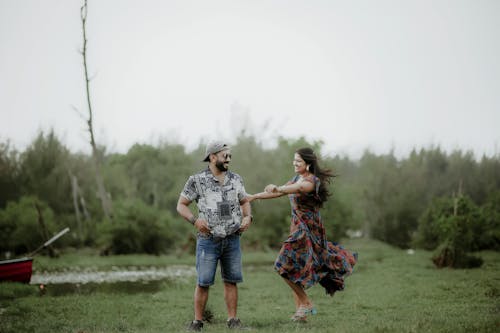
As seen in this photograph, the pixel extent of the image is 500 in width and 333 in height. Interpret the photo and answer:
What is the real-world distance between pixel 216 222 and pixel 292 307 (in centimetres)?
420

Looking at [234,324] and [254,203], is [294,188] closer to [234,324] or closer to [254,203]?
[234,324]

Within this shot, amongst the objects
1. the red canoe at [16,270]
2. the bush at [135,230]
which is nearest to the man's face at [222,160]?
the red canoe at [16,270]

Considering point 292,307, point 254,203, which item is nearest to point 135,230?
point 254,203

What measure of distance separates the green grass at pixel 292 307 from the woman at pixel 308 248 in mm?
652

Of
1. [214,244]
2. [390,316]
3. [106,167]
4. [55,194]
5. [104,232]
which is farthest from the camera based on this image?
[106,167]

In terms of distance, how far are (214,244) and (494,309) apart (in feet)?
16.6

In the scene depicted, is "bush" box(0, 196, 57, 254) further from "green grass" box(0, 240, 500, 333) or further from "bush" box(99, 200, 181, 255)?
"green grass" box(0, 240, 500, 333)

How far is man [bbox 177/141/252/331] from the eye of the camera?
7516 millimetres

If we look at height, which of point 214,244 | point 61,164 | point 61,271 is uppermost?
point 61,164

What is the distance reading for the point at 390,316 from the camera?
8492mm

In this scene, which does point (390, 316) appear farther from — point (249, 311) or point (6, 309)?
point (6, 309)

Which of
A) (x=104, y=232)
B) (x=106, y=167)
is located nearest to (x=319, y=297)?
(x=104, y=232)

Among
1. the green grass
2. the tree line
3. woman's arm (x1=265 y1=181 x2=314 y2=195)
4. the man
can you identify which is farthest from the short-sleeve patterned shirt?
the tree line

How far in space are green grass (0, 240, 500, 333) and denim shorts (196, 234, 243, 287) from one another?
0.77 m
